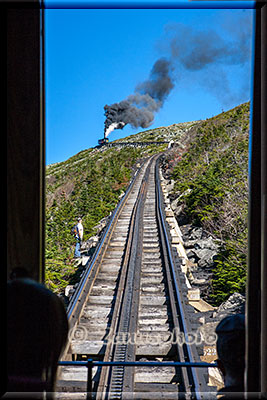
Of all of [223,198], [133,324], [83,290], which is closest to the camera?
[133,324]

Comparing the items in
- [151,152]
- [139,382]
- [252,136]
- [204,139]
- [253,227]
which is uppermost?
[151,152]

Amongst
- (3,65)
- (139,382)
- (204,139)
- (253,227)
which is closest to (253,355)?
(253,227)

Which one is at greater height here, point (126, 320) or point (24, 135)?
A: point (24, 135)

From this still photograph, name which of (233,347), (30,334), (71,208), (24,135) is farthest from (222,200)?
(30,334)

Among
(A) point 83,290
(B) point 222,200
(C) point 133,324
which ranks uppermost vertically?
(B) point 222,200

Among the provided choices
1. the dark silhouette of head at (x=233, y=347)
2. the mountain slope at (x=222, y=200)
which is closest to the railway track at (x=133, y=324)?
the mountain slope at (x=222, y=200)

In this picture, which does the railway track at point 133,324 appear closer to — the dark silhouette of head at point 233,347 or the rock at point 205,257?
the rock at point 205,257

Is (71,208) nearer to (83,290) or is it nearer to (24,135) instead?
(83,290)

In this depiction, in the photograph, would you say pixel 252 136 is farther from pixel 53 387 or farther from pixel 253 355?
pixel 53 387
